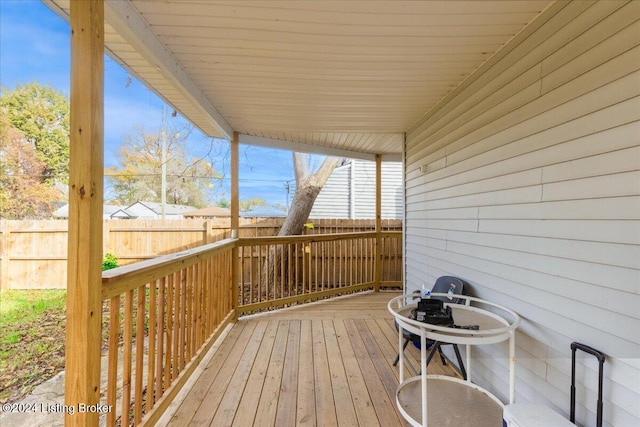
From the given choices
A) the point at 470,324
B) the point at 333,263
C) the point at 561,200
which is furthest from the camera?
the point at 333,263

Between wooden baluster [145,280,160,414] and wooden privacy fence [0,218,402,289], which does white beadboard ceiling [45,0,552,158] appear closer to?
wooden baluster [145,280,160,414]

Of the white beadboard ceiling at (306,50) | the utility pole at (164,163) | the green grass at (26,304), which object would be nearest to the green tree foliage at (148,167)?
the utility pole at (164,163)

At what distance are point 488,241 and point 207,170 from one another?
8.09 metres

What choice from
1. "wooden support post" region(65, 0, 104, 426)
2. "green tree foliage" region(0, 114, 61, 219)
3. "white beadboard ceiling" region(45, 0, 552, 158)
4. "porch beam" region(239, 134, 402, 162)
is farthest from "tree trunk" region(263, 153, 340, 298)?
"wooden support post" region(65, 0, 104, 426)

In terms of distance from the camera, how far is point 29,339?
3449 mm

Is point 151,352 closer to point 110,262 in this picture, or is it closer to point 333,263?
point 333,263

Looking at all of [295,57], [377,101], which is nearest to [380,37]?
[295,57]

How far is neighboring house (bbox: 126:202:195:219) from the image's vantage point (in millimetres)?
8523

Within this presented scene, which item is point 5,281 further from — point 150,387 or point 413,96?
point 413,96

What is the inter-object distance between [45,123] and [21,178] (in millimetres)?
820

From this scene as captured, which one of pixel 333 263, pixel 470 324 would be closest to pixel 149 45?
pixel 470 324

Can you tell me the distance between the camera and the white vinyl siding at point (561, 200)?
1130 millimetres

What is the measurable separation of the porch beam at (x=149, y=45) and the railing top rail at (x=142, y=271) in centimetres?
126

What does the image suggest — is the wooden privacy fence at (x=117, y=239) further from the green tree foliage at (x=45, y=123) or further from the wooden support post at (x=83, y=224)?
the wooden support post at (x=83, y=224)
